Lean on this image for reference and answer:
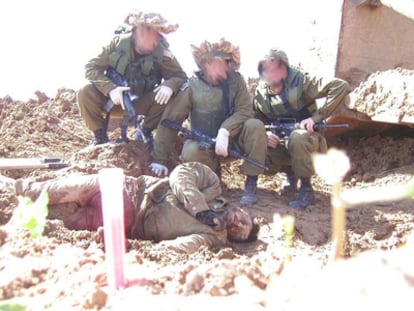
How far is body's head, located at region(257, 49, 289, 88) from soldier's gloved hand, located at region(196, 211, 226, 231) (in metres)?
2.20

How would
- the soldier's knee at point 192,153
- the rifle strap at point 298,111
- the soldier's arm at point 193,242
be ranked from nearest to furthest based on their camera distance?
the soldier's arm at point 193,242 < the soldier's knee at point 192,153 < the rifle strap at point 298,111

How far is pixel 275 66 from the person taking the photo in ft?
18.9

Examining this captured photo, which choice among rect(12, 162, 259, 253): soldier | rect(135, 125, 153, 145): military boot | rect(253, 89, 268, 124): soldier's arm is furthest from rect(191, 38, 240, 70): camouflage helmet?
rect(12, 162, 259, 253): soldier

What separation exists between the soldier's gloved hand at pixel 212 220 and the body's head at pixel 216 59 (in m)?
2.00

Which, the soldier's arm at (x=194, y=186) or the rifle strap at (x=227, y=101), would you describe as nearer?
the soldier's arm at (x=194, y=186)

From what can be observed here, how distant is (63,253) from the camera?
2756mm

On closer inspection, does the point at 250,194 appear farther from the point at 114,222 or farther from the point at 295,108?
the point at 114,222

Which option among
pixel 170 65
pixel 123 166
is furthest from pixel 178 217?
pixel 170 65

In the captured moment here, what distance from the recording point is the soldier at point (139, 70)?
18.5 feet

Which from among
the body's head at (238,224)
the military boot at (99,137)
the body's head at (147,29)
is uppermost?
the body's head at (147,29)

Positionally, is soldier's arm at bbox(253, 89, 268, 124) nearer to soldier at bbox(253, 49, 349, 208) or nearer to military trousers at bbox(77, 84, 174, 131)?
soldier at bbox(253, 49, 349, 208)

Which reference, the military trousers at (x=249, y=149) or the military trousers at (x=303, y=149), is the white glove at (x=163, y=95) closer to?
the military trousers at (x=249, y=149)

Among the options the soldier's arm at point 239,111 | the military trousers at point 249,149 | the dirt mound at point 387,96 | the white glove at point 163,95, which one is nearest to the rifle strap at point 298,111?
the soldier's arm at point 239,111

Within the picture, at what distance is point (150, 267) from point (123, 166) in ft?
8.36
